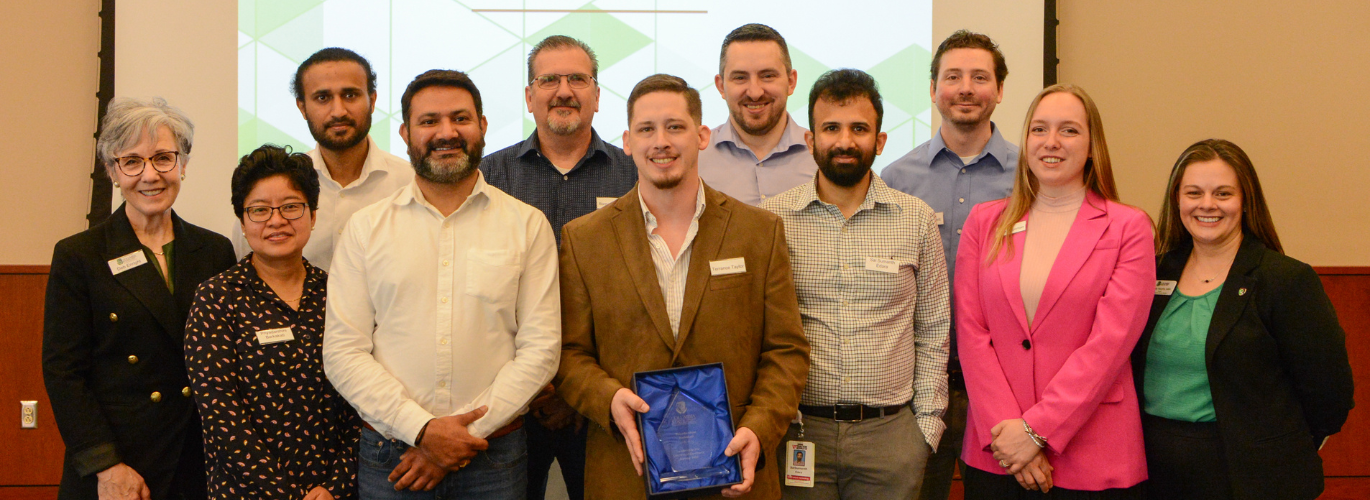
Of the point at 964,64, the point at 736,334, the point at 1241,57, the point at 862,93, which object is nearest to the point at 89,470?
the point at 736,334

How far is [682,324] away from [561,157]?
3.75 feet

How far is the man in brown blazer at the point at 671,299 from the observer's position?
2.22m

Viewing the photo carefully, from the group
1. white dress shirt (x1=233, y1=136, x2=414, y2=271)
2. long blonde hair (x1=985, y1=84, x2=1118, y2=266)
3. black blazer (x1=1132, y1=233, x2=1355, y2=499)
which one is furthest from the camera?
white dress shirt (x1=233, y1=136, x2=414, y2=271)

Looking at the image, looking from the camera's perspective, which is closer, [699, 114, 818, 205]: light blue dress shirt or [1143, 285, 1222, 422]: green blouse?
[1143, 285, 1222, 422]: green blouse

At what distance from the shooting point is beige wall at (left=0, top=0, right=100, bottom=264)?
4.24m

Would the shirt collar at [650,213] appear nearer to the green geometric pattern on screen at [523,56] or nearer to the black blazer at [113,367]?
the black blazer at [113,367]

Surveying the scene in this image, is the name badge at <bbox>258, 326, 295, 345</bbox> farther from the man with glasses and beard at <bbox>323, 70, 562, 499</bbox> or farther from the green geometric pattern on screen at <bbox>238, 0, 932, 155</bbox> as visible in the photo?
the green geometric pattern on screen at <bbox>238, 0, 932, 155</bbox>

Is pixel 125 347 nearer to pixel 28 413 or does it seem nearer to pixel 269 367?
pixel 269 367

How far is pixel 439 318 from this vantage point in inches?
88.4

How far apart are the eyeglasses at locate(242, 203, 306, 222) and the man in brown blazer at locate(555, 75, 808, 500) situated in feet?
2.71

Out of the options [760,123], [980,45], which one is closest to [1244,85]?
[980,45]

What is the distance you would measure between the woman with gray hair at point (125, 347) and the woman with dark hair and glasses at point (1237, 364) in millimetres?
3021

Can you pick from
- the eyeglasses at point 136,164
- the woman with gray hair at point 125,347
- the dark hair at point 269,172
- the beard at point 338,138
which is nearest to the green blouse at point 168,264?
the woman with gray hair at point 125,347

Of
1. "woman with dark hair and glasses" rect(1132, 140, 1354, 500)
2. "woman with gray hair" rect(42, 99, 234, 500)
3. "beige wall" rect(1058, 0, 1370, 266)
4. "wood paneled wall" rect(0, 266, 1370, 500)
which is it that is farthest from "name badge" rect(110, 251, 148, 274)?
"beige wall" rect(1058, 0, 1370, 266)
